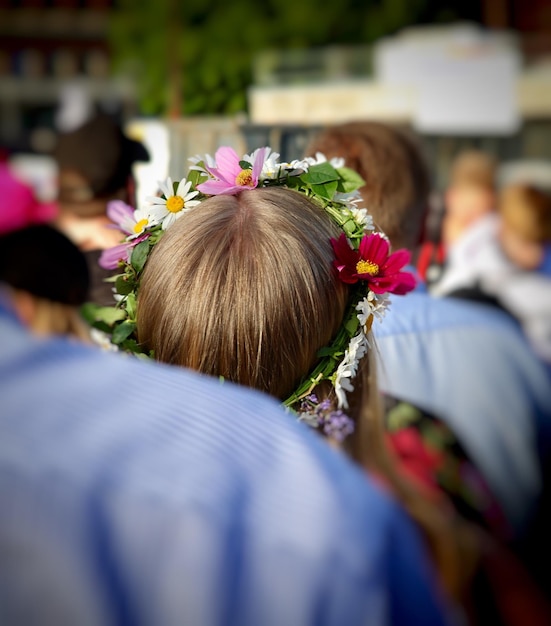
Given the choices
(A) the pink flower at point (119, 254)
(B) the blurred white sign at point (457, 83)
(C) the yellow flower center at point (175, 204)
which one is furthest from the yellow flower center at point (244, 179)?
(B) the blurred white sign at point (457, 83)

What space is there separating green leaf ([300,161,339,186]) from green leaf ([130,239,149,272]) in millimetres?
342

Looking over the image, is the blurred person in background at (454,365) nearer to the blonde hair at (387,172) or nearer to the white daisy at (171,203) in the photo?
the blonde hair at (387,172)

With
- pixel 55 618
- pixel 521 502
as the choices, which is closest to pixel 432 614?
pixel 55 618

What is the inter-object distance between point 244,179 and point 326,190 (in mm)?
174

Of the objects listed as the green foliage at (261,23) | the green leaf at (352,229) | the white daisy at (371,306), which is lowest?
the white daisy at (371,306)

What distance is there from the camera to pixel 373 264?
4.56 feet

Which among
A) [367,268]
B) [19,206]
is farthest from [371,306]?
[19,206]

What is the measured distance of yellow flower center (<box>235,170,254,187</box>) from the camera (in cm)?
145

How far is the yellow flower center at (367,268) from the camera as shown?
1.35 metres

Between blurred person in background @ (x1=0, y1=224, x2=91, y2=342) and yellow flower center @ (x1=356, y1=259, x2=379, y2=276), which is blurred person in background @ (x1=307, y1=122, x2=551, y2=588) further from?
blurred person in background @ (x1=0, y1=224, x2=91, y2=342)

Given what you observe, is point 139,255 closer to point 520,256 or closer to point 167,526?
point 167,526

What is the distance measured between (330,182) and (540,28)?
51.3 ft

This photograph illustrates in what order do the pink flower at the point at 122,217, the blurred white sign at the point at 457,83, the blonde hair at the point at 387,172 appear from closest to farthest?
the pink flower at the point at 122,217 → the blonde hair at the point at 387,172 → the blurred white sign at the point at 457,83

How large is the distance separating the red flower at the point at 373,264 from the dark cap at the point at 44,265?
0.51 m
